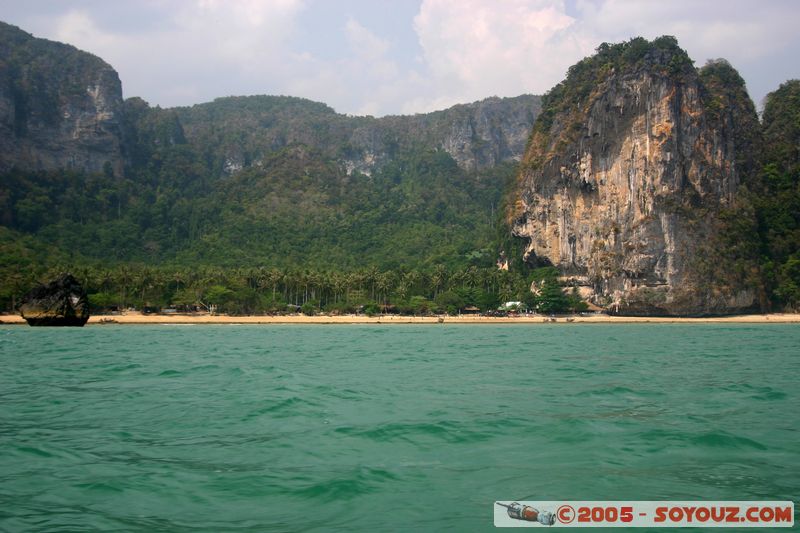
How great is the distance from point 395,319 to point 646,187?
2041 inches

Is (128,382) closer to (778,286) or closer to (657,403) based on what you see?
(657,403)

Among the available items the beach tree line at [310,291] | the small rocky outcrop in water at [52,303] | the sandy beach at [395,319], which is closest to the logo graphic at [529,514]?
the small rocky outcrop in water at [52,303]

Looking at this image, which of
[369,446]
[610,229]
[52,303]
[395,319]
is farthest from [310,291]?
[369,446]

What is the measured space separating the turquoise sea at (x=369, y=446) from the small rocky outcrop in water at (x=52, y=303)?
174 feet

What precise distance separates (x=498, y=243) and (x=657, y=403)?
5354 inches

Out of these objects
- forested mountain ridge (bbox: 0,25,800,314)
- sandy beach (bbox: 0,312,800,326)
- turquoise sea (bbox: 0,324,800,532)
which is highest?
forested mountain ridge (bbox: 0,25,800,314)

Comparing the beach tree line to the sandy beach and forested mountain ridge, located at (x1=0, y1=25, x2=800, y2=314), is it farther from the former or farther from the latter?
the sandy beach

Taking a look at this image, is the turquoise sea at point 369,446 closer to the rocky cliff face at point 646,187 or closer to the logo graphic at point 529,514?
the logo graphic at point 529,514

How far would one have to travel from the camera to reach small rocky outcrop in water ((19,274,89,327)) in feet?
233

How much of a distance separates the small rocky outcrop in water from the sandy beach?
332 inches

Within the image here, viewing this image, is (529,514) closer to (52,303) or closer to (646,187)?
(52,303)

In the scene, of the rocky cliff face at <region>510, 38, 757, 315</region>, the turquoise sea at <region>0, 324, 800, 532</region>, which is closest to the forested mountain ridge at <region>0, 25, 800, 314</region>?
the rocky cliff face at <region>510, 38, 757, 315</region>

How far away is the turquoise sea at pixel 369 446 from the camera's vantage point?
873cm

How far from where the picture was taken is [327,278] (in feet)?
374
